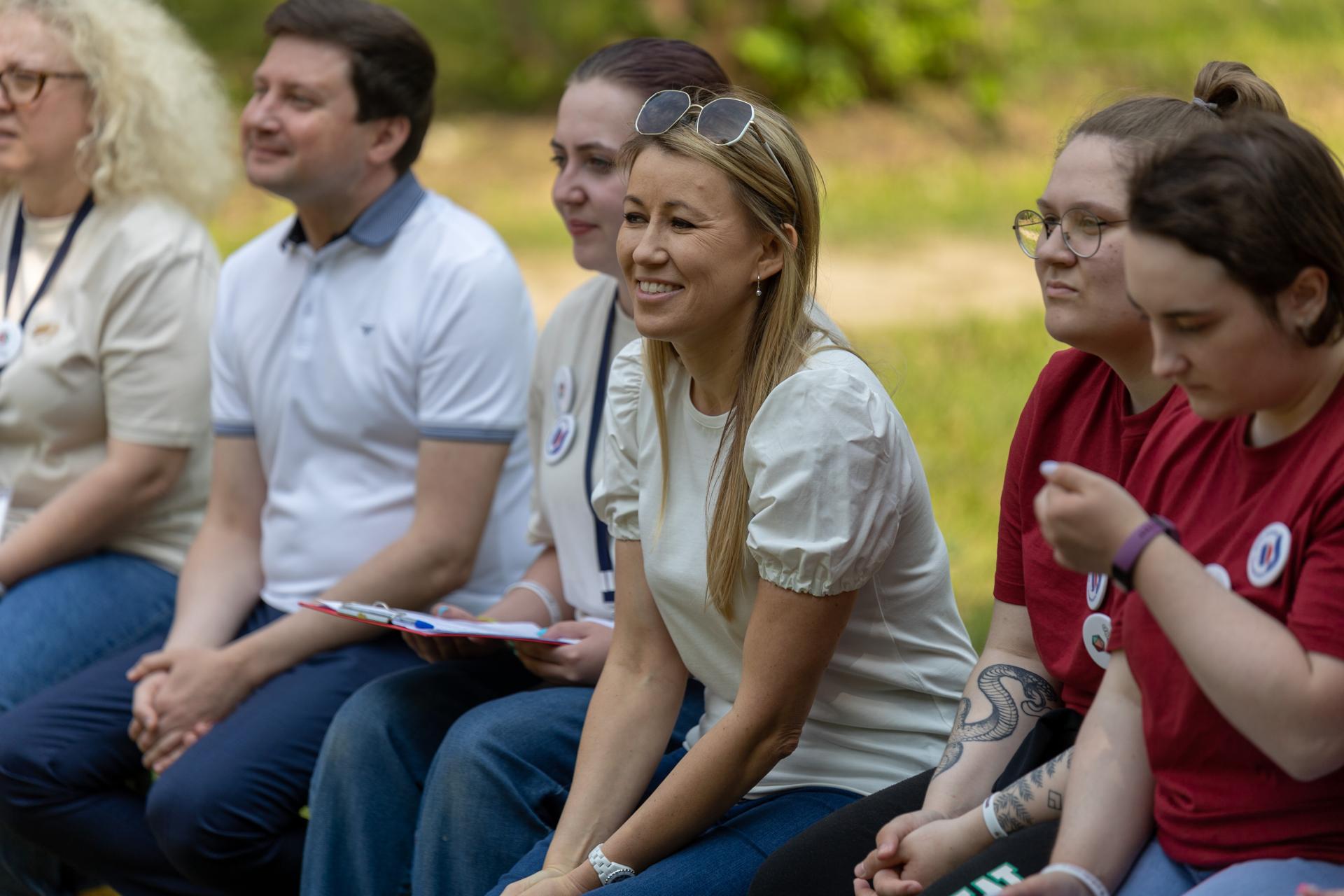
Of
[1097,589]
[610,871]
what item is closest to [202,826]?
[610,871]

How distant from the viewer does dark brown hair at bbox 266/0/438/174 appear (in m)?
3.36

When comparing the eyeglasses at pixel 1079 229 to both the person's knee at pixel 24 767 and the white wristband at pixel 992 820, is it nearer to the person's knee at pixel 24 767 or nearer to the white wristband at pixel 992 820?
the white wristband at pixel 992 820

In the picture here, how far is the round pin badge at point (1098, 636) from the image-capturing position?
2152 mm

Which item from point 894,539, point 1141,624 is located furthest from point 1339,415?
point 894,539

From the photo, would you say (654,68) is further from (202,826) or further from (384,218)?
(202,826)

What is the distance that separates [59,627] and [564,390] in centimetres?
135

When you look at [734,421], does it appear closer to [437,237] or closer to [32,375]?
[437,237]

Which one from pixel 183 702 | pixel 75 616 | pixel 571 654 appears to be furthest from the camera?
pixel 75 616

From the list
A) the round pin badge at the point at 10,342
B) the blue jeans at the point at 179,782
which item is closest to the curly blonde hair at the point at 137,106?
the round pin badge at the point at 10,342

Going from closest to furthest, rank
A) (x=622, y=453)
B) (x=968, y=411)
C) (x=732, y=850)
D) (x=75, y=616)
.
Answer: (x=732, y=850) < (x=622, y=453) < (x=75, y=616) < (x=968, y=411)

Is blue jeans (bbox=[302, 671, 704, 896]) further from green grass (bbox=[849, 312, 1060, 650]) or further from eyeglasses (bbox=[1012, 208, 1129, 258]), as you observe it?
green grass (bbox=[849, 312, 1060, 650])

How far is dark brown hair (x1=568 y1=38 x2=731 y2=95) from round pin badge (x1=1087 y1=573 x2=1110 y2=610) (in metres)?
1.30

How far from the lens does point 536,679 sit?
3.11 m

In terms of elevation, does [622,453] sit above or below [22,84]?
below
